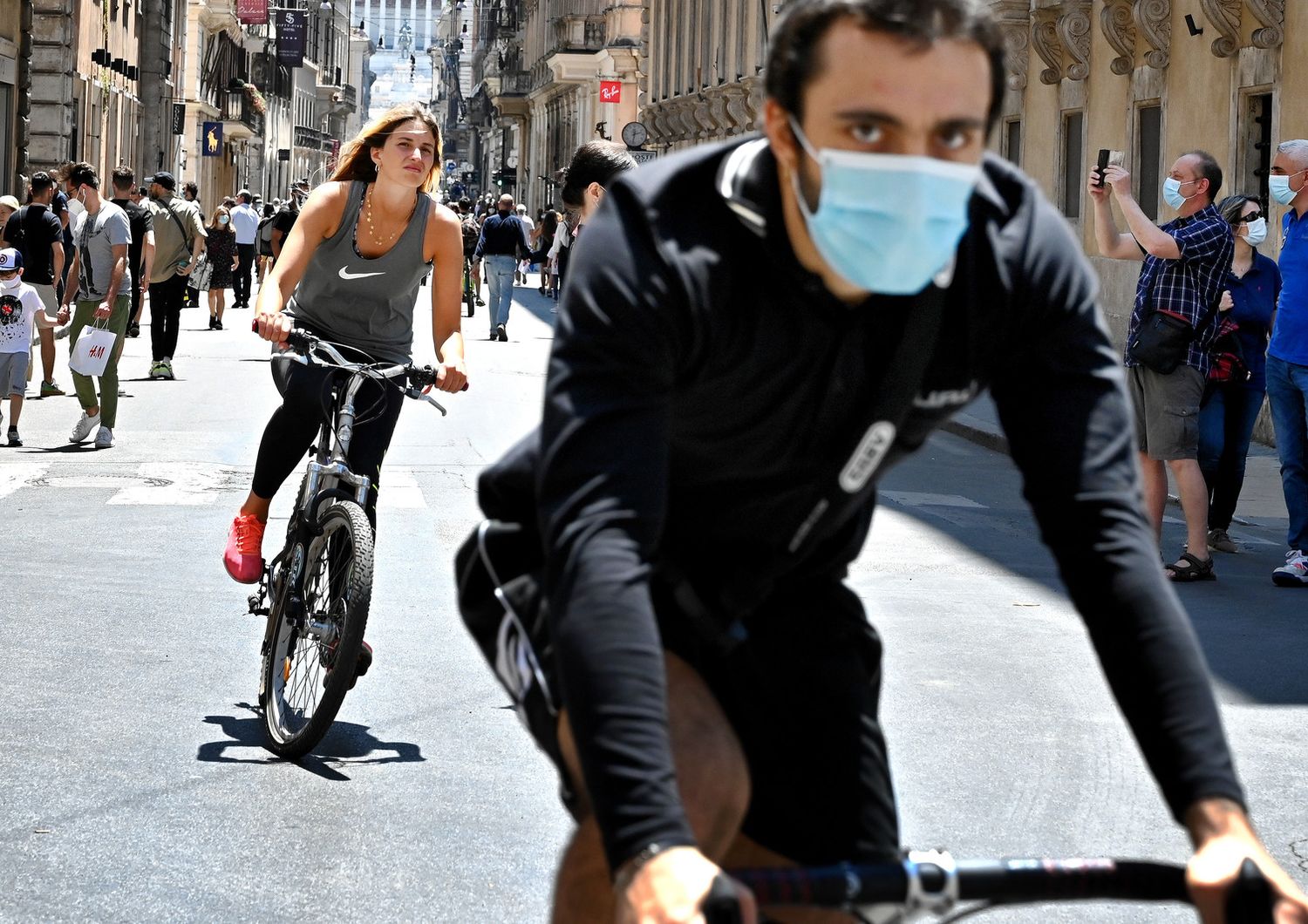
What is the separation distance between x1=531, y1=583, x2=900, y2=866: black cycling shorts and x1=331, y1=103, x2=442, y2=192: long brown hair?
4.18 meters

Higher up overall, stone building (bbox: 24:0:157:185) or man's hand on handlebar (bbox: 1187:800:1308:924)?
stone building (bbox: 24:0:157:185)

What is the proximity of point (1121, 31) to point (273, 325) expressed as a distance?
1832cm

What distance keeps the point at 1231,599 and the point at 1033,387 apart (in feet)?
23.6

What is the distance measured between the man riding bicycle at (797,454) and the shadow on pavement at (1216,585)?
342 cm

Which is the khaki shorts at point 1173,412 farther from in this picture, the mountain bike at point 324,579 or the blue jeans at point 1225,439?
the mountain bike at point 324,579

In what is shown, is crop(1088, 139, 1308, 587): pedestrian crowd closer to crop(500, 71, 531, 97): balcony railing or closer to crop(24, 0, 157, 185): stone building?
crop(24, 0, 157, 185): stone building

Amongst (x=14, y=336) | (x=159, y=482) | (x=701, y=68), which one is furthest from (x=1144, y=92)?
(x=701, y=68)

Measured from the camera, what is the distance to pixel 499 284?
28.4m

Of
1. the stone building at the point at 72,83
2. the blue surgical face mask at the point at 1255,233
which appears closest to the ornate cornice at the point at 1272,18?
the blue surgical face mask at the point at 1255,233

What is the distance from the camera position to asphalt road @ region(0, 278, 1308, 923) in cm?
492

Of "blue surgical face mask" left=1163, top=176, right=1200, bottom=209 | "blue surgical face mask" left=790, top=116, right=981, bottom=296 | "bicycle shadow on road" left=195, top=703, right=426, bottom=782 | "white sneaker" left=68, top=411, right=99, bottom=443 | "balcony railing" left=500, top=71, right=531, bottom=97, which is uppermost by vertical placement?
"balcony railing" left=500, top=71, right=531, bottom=97

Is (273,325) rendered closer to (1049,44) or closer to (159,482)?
(159,482)

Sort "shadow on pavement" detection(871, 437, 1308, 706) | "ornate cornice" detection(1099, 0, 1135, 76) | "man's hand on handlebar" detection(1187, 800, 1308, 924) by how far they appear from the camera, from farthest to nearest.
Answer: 1. "ornate cornice" detection(1099, 0, 1135, 76)
2. "shadow on pavement" detection(871, 437, 1308, 706)
3. "man's hand on handlebar" detection(1187, 800, 1308, 924)

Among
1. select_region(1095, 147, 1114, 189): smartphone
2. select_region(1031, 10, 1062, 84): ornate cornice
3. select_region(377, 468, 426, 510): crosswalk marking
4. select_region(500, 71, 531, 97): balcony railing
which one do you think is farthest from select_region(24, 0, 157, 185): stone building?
select_region(500, 71, 531, 97): balcony railing
